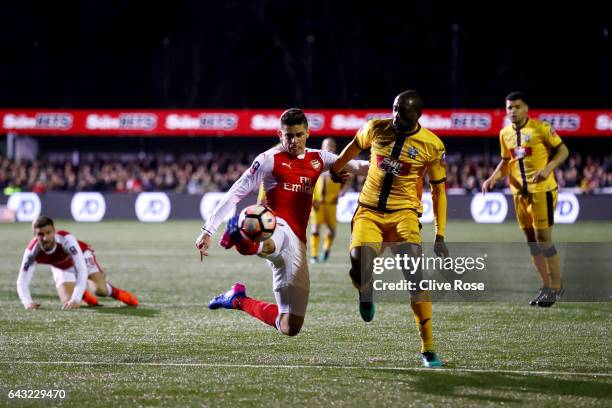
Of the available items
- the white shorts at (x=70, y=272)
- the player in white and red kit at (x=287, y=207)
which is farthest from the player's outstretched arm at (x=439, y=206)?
the white shorts at (x=70, y=272)

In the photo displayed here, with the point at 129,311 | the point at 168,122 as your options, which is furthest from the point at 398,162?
the point at 168,122

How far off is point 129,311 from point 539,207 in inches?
196

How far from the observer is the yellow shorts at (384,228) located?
25.6 feet

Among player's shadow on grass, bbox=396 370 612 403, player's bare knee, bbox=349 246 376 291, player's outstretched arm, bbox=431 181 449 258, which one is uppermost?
player's outstretched arm, bbox=431 181 449 258

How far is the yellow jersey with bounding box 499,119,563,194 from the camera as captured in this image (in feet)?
36.5

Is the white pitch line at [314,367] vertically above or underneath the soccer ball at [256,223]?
underneath

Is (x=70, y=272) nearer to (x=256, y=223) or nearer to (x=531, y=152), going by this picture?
(x=256, y=223)

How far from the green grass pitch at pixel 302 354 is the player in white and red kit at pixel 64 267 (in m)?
0.21

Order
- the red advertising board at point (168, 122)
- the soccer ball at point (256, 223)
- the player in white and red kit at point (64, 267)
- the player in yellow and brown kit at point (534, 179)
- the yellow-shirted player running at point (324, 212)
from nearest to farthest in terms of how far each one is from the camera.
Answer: the soccer ball at point (256, 223) < the player in white and red kit at point (64, 267) < the player in yellow and brown kit at point (534, 179) < the yellow-shirted player running at point (324, 212) < the red advertising board at point (168, 122)

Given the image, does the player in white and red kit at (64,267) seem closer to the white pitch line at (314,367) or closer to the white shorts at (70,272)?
the white shorts at (70,272)

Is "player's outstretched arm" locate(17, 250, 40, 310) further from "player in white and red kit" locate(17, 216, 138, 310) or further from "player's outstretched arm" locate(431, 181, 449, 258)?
"player's outstretched arm" locate(431, 181, 449, 258)

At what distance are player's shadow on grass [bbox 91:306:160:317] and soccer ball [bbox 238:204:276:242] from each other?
158 inches

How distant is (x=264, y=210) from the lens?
23.2ft

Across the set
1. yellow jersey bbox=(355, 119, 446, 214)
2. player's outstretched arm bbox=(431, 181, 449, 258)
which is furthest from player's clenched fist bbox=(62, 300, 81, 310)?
player's outstretched arm bbox=(431, 181, 449, 258)
